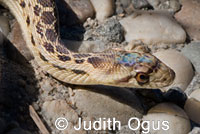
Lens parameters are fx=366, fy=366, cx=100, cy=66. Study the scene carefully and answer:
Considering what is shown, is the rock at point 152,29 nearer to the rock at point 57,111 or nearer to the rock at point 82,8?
the rock at point 82,8

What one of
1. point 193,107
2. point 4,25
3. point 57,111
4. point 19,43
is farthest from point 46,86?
point 193,107

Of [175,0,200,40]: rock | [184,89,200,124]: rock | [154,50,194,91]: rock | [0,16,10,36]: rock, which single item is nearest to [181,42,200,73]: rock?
[154,50,194,91]: rock

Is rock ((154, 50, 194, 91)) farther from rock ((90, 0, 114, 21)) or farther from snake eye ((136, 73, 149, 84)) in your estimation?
rock ((90, 0, 114, 21))

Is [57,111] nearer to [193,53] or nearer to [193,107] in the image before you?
[193,107]

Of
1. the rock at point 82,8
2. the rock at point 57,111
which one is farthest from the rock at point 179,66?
the rock at point 57,111

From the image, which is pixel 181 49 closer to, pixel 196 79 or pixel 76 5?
pixel 196 79
